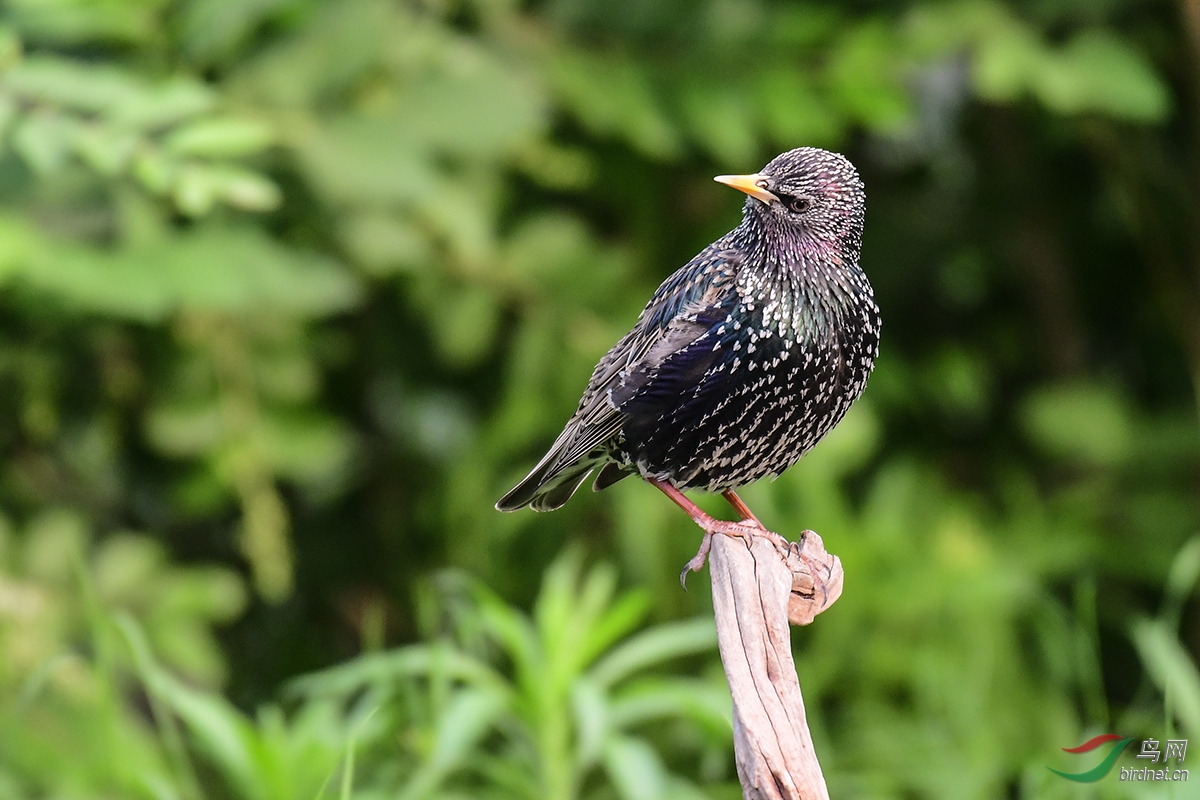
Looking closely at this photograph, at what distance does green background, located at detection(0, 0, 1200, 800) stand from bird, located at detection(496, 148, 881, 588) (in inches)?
44.1

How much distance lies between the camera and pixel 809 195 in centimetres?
240

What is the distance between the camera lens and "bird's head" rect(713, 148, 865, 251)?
7.80ft

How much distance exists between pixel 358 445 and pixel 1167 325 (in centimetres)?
382

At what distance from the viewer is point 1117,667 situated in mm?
6215

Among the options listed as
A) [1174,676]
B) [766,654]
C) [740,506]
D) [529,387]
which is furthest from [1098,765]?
[529,387]

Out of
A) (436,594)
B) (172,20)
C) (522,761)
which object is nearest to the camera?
(522,761)

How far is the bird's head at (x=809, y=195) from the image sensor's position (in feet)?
A: 7.80

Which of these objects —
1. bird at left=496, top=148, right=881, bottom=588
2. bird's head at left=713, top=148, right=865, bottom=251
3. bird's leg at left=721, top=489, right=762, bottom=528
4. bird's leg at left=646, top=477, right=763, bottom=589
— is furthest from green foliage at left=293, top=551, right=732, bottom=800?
bird's head at left=713, top=148, right=865, bottom=251

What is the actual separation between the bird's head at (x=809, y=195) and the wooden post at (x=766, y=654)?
61cm

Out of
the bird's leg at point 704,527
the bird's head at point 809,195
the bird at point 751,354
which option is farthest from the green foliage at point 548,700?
the bird's head at point 809,195

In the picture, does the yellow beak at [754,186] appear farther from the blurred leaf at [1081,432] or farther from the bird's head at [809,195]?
the blurred leaf at [1081,432]

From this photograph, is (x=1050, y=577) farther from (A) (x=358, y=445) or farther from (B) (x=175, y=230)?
(B) (x=175, y=230)

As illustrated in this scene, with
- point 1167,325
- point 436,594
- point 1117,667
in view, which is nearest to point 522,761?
point 436,594

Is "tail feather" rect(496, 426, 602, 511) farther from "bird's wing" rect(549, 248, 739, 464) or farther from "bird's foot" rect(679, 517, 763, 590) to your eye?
"bird's foot" rect(679, 517, 763, 590)
